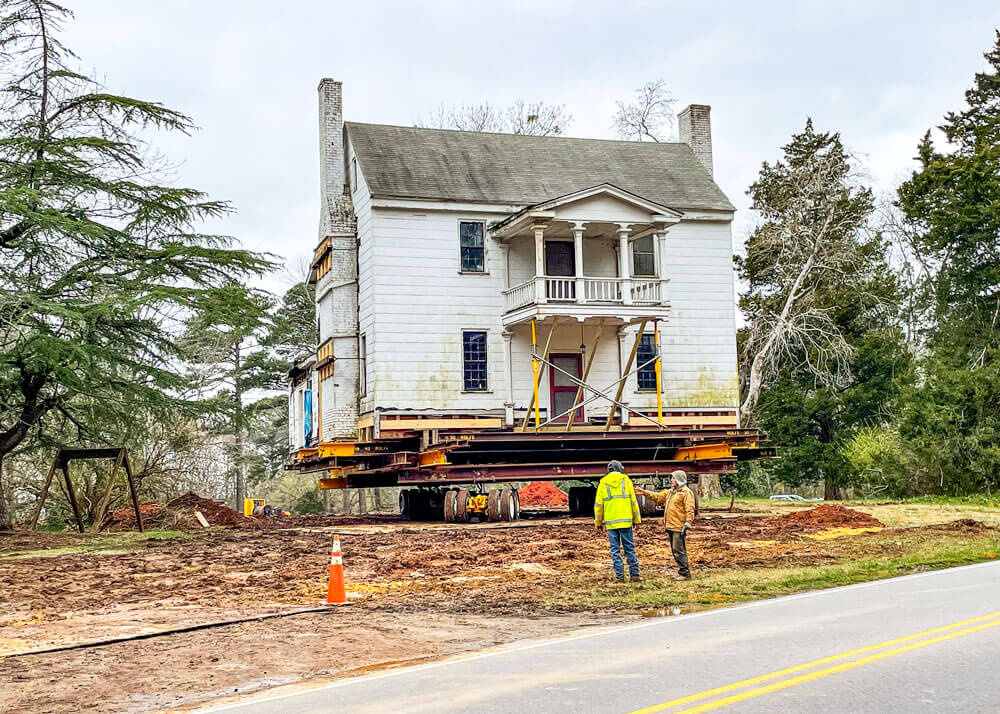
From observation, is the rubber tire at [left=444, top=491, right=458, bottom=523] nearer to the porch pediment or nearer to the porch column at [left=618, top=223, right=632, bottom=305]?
the porch column at [left=618, top=223, right=632, bottom=305]

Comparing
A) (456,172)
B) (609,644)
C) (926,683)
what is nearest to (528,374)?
(456,172)

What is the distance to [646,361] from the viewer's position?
113 ft

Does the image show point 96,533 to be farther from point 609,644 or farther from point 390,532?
point 609,644

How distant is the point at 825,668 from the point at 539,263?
74.6 feet

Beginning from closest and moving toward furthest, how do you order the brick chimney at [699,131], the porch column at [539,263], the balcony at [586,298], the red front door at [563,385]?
the porch column at [539,263] < the balcony at [586,298] < the red front door at [563,385] < the brick chimney at [699,131]

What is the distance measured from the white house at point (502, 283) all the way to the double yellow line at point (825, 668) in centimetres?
2071

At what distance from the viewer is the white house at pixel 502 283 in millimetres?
31922

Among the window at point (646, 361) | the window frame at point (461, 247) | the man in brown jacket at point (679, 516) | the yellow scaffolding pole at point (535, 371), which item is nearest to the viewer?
the man in brown jacket at point (679, 516)

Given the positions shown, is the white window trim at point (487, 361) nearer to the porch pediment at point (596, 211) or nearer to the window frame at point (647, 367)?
the porch pediment at point (596, 211)

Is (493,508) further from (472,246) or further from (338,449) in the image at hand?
(472,246)

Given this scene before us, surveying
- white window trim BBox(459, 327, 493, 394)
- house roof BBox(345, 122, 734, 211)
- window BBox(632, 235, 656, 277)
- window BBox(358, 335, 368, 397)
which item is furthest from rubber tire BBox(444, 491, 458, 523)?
window BBox(632, 235, 656, 277)

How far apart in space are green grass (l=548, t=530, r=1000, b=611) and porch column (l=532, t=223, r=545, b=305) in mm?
12813

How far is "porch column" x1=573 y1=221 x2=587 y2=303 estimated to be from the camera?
1223 inches

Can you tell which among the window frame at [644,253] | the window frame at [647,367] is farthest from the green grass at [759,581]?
the window frame at [644,253]
